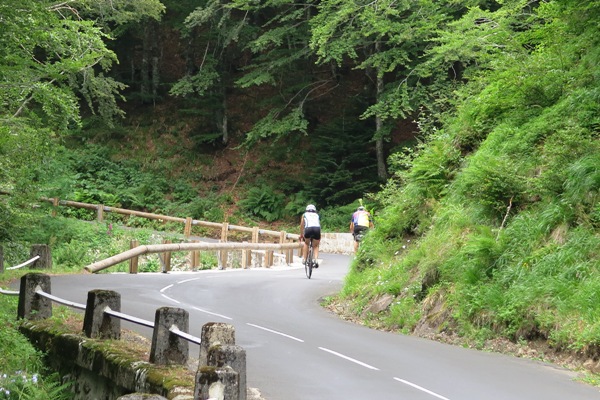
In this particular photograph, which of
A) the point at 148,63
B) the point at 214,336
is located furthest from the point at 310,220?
the point at 148,63

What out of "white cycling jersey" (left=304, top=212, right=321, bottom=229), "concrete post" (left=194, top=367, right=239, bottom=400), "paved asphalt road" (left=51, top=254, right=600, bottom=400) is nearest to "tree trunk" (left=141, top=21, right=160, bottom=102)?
"white cycling jersey" (left=304, top=212, right=321, bottom=229)

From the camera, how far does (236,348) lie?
5.99 meters

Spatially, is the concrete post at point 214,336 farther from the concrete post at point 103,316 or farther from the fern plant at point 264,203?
the fern plant at point 264,203

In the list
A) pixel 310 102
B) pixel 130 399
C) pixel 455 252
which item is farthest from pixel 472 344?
pixel 310 102

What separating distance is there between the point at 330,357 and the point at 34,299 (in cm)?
454

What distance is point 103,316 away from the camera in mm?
9625

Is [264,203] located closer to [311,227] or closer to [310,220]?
[310,220]

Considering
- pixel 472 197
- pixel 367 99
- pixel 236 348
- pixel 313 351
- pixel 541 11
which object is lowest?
pixel 313 351

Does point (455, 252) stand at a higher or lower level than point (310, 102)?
lower

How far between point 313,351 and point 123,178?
3439 centimetres

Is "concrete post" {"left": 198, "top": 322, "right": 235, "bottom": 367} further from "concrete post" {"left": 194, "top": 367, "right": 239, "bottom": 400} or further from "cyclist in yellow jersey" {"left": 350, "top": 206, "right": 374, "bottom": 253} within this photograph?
"cyclist in yellow jersey" {"left": 350, "top": 206, "right": 374, "bottom": 253}

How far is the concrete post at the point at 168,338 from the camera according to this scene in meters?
7.73

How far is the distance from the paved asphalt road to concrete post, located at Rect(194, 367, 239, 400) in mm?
2637

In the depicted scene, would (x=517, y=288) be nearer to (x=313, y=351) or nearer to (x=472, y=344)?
(x=472, y=344)
